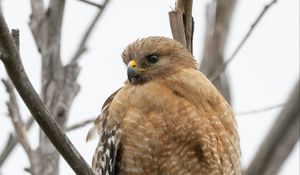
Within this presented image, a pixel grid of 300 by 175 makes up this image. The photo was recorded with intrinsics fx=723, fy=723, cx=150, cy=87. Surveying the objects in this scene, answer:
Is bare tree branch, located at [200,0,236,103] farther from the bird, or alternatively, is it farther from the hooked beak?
the hooked beak

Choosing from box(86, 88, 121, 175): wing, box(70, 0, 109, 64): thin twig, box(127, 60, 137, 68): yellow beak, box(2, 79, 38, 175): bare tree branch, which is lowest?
box(86, 88, 121, 175): wing

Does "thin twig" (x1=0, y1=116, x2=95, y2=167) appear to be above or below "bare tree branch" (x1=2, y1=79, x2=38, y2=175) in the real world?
below

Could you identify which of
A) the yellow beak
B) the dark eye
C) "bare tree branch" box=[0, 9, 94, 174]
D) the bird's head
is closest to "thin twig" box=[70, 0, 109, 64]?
the bird's head

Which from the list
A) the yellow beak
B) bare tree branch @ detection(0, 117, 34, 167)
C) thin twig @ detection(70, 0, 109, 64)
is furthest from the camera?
thin twig @ detection(70, 0, 109, 64)

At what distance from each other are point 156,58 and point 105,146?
1.18m

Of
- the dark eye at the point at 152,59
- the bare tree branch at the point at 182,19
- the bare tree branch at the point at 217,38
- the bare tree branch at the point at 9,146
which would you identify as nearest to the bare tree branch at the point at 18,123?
the bare tree branch at the point at 9,146

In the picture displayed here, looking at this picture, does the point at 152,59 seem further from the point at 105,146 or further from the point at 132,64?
the point at 105,146

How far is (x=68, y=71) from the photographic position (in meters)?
6.72

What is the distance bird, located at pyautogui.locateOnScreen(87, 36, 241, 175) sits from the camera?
20.3ft

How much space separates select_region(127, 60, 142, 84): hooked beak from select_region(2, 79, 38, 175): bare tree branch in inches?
43.2

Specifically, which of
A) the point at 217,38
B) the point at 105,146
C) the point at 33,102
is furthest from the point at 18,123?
the point at 217,38

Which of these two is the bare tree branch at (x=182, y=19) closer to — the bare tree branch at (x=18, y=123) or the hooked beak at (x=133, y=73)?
the hooked beak at (x=133, y=73)

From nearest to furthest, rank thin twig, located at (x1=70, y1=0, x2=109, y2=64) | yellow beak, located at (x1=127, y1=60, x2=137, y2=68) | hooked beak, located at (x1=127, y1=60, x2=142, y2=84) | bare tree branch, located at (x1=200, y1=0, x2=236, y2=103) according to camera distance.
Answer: hooked beak, located at (x1=127, y1=60, x2=142, y2=84) → yellow beak, located at (x1=127, y1=60, x2=137, y2=68) → thin twig, located at (x1=70, y1=0, x2=109, y2=64) → bare tree branch, located at (x1=200, y1=0, x2=236, y2=103)

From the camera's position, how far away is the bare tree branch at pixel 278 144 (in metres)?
4.84
